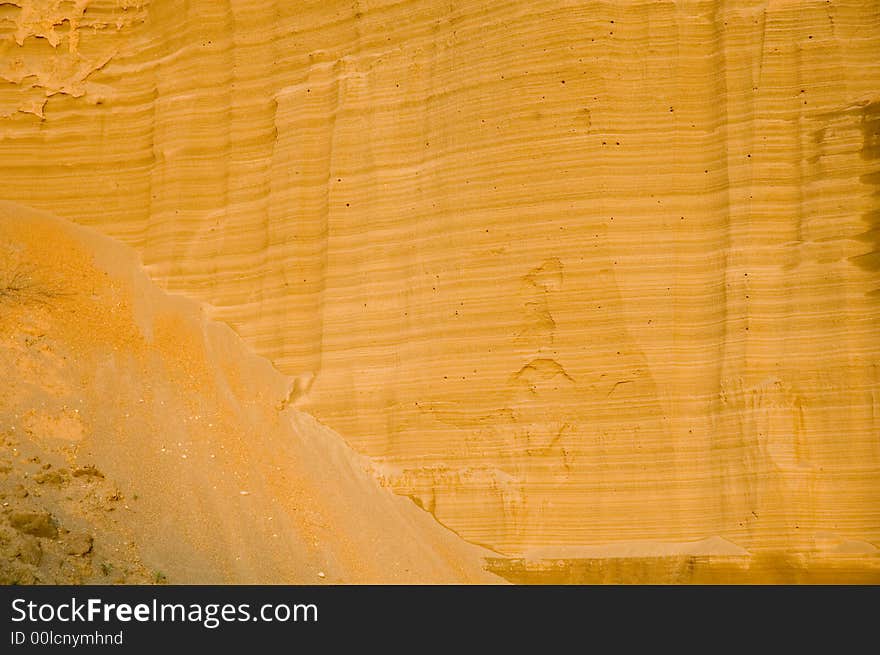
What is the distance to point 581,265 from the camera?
1547 cm

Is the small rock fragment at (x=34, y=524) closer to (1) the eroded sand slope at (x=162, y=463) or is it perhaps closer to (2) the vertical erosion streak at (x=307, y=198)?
(1) the eroded sand slope at (x=162, y=463)

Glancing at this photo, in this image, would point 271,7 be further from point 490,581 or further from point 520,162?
point 490,581

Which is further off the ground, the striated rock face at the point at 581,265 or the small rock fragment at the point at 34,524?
the striated rock face at the point at 581,265

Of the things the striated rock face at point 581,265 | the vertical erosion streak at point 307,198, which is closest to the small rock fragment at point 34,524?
the striated rock face at point 581,265

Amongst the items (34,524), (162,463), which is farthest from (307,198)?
(34,524)

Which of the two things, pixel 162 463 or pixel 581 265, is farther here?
pixel 162 463

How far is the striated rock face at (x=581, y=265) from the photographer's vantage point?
47.5ft

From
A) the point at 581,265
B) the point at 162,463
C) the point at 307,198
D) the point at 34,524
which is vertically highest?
the point at 307,198

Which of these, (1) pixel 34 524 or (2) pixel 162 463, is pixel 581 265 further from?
(1) pixel 34 524

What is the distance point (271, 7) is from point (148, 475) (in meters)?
7.00

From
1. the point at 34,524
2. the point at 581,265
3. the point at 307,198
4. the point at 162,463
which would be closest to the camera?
the point at 34,524

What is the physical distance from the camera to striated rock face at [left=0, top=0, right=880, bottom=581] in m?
14.5

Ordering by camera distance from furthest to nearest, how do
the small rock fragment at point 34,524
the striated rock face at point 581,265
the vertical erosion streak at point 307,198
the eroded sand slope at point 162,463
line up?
the vertical erosion streak at point 307,198
the striated rock face at point 581,265
the eroded sand slope at point 162,463
the small rock fragment at point 34,524

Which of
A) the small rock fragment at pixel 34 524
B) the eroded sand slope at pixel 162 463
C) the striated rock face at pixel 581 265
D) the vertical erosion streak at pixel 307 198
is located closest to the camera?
the small rock fragment at pixel 34 524
